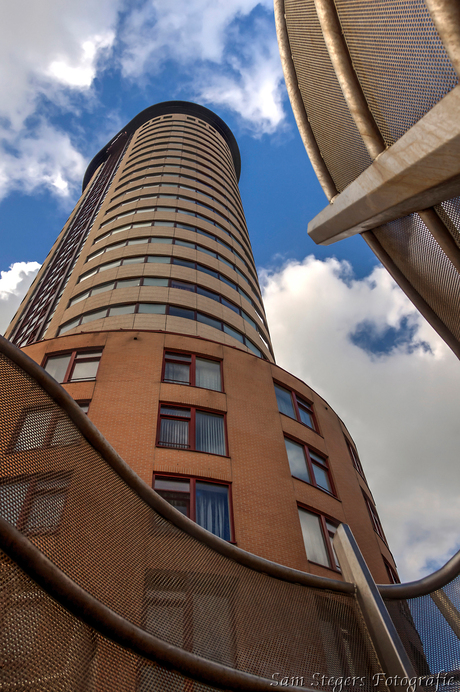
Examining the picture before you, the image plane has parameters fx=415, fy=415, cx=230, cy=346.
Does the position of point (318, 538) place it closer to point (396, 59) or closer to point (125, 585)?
point (125, 585)

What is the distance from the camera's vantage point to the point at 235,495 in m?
13.7

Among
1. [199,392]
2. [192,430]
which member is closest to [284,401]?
[199,392]

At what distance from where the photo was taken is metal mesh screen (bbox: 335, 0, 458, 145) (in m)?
4.14

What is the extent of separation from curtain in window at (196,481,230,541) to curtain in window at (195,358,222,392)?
14.6 ft

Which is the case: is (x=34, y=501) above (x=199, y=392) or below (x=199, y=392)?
below

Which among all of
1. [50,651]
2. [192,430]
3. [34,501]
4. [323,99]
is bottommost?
[50,651]

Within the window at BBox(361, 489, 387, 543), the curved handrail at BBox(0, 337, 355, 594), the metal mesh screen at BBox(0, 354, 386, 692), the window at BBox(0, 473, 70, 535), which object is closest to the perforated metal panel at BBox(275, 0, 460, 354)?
the curved handrail at BBox(0, 337, 355, 594)

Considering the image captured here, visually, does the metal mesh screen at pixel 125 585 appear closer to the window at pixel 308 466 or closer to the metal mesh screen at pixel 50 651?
the metal mesh screen at pixel 50 651

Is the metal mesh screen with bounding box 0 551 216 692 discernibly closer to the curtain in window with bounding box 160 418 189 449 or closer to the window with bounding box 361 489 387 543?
the curtain in window with bounding box 160 418 189 449

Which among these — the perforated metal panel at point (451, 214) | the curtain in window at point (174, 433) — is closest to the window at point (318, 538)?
the curtain in window at point (174, 433)

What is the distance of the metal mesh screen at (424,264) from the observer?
245 inches

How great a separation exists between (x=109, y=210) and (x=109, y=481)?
35.0 m

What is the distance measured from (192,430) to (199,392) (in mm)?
1754

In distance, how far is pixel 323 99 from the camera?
294 inches
